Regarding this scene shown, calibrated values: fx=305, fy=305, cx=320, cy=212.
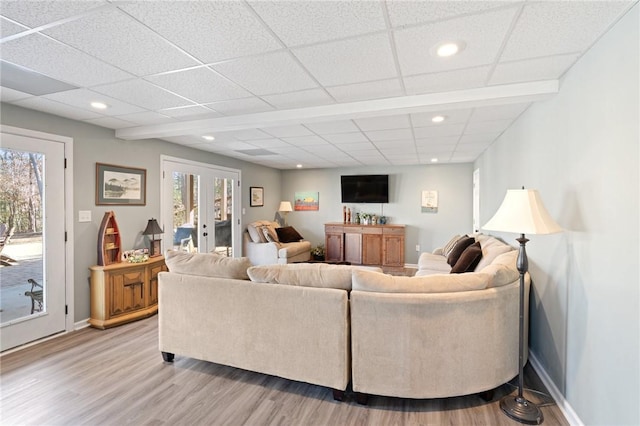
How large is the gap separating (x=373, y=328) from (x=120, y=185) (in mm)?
3628

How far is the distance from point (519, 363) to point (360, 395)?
3.86 feet

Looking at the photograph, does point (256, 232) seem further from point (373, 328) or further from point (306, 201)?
point (373, 328)

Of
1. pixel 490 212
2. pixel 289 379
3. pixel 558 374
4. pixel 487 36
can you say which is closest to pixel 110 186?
pixel 289 379

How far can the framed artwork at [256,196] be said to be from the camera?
22.2 ft

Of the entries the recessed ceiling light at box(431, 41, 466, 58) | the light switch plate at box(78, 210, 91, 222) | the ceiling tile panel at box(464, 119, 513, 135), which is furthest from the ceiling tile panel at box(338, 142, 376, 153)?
the light switch plate at box(78, 210, 91, 222)

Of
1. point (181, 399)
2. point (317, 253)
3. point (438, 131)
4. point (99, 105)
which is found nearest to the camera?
point (181, 399)

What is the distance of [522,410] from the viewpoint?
2004 mm

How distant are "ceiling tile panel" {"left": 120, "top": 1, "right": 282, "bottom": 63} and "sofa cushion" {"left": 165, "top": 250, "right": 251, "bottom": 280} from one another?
1541mm

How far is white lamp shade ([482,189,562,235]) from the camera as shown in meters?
1.94

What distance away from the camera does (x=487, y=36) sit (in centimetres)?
173

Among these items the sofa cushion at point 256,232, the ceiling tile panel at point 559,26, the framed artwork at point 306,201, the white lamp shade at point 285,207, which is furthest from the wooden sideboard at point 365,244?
the ceiling tile panel at point 559,26

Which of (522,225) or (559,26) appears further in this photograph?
(522,225)

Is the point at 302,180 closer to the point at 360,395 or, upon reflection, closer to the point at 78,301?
the point at 78,301

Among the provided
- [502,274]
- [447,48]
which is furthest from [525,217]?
[447,48]
